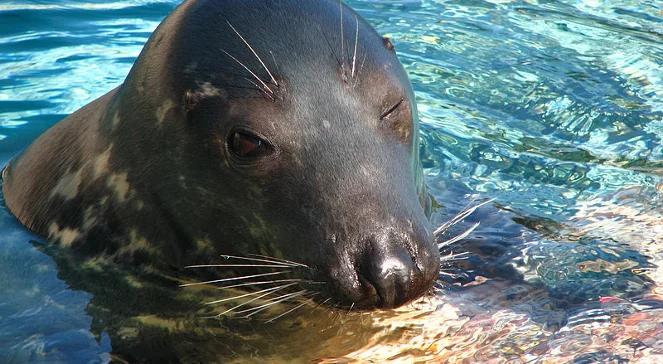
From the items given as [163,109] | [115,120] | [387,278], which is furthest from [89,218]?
[387,278]

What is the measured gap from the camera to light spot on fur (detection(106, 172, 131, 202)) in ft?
12.6

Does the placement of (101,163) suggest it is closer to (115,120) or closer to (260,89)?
(115,120)

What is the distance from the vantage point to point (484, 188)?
5578 millimetres

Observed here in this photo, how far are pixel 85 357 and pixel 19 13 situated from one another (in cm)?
593

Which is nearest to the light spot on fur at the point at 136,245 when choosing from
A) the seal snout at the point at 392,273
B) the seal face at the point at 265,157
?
the seal face at the point at 265,157

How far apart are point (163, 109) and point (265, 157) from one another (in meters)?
0.52

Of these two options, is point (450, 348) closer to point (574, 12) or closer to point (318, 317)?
point (318, 317)

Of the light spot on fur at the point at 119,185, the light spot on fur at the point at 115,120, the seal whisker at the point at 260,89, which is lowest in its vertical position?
the light spot on fur at the point at 119,185

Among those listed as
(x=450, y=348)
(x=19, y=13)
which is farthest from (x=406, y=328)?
(x=19, y=13)

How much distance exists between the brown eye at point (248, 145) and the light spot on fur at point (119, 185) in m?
0.57

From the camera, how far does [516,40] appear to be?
8289 mm

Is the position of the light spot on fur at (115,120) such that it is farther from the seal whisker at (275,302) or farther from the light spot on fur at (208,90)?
the seal whisker at (275,302)

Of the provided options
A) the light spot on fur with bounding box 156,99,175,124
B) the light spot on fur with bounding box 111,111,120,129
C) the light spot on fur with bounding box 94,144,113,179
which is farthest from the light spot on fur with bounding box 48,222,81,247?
the light spot on fur with bounding box 156,99,175,124

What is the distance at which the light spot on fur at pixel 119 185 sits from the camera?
3.84 metres
